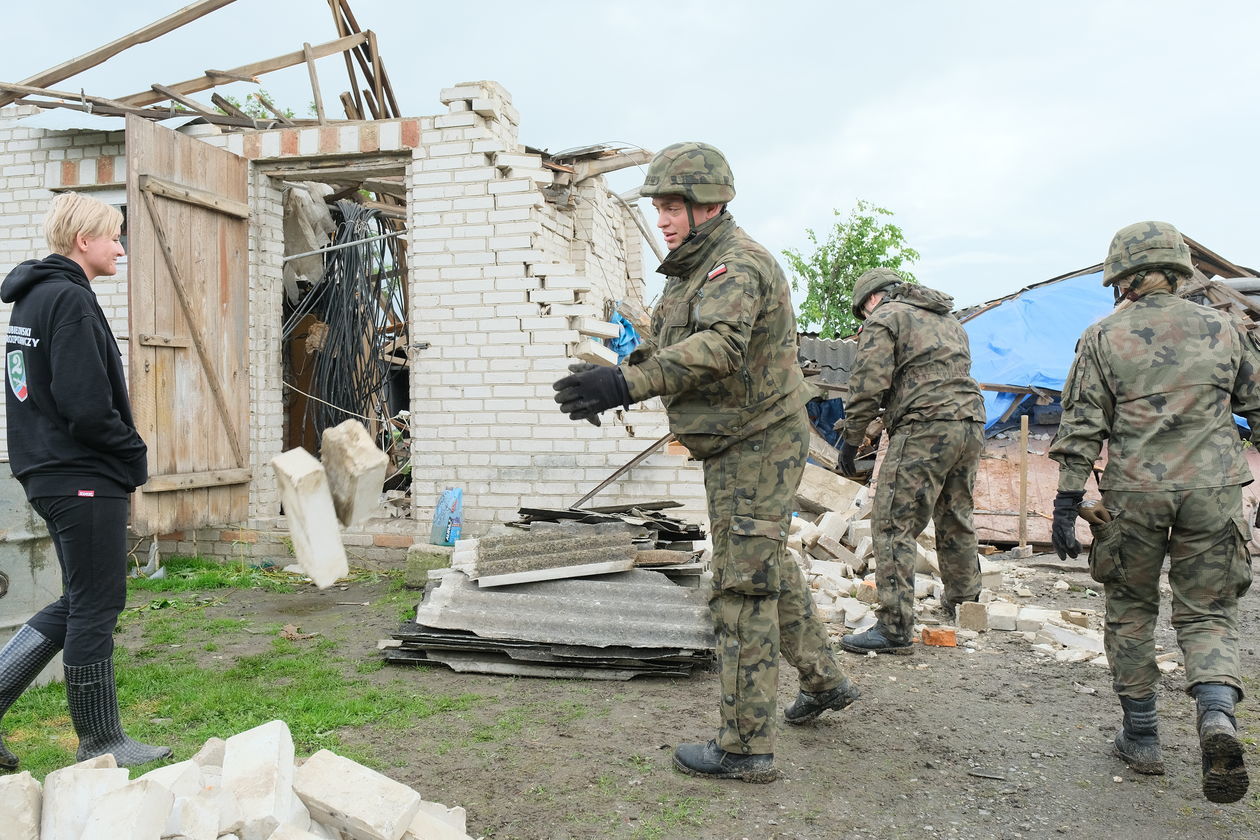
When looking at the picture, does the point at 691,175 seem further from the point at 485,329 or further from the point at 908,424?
the point at 485,329

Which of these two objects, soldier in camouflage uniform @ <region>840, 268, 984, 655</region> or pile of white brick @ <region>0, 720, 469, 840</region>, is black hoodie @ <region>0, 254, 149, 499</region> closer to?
pile of white brick @ <region>0, 720, 469, 840</region>

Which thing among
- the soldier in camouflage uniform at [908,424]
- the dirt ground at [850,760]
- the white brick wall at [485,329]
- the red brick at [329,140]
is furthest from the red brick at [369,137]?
the soldier in camouflage uniform at [908,424]

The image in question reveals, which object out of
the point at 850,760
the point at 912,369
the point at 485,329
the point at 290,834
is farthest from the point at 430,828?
the point at 485,329

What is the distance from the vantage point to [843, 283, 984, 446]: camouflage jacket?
5004mm

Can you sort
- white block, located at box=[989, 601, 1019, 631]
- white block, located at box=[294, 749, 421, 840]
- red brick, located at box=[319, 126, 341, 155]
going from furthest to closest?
1. red brick, located at box=[319, 126, 341, 155]
2. white block, located at box=[989, 601, 1019, 631]
3. white block, located at box=[294, 749, 421, 840]

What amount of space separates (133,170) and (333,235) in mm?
2682

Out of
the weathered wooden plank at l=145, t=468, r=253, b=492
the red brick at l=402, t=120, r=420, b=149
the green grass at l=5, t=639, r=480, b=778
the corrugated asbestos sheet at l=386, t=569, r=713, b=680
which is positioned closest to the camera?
the green grass at l=5, t=639, r=480, b=778

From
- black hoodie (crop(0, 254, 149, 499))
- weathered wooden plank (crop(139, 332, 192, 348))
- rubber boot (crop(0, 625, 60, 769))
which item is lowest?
rubber boot (crop(0, 625, 60, 769))

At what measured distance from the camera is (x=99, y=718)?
130 inches

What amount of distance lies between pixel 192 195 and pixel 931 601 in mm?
5961

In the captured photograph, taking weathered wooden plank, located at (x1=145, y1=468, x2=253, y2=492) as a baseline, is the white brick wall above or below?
above

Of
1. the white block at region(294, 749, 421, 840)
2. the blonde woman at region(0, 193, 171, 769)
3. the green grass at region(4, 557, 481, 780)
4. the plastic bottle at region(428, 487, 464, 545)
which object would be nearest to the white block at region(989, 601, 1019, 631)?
the green grass at region(4, 557, 481, 780)

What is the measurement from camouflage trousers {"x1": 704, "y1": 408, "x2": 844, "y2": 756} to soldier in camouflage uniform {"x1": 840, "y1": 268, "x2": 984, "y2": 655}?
192cm

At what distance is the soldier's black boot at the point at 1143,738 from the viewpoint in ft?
11.0
